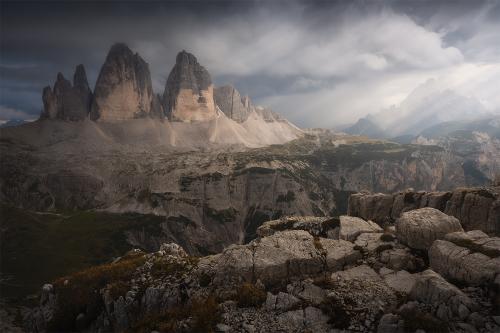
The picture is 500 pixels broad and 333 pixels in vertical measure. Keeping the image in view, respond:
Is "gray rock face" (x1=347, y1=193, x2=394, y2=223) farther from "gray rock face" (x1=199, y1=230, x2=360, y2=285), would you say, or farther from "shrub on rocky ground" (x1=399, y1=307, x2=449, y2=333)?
"shrub on rocky ground" (x1=399, y1=307, x2=449, y2=333)

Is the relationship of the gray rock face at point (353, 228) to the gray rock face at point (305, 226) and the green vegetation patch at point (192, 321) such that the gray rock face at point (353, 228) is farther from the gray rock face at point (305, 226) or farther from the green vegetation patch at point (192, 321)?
the green vegetation patch at point (192, 321)

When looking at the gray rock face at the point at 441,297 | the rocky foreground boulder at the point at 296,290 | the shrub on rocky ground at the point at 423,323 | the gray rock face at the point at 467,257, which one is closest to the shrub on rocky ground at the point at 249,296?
the rocky foreground boulder at the point at 296,290

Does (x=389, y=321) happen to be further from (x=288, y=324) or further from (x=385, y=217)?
(x=385, y=217)

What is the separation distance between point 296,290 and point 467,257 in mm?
14946

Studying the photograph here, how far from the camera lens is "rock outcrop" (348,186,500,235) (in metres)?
45.5

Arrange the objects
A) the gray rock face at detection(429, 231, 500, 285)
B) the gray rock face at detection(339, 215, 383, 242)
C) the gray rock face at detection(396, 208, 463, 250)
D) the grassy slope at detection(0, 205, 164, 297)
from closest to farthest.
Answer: the gray rock face at detection(429, 231, 500, 285), the gray rock face at detection(396, 208, 463, 250), the gray rock face at detection(339, 215, 383, 242), the grassy slope at detection(0, 205, 164, 297)

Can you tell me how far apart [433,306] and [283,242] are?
1654 cm

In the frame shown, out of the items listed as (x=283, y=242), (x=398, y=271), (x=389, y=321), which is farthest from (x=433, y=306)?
(x=283, y=242)

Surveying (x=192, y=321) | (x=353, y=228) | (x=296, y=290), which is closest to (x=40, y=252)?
(x=353, y=228)

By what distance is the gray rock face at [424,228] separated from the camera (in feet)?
107

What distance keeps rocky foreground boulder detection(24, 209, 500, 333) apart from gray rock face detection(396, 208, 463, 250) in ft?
1.00

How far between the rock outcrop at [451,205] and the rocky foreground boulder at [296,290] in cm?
1677

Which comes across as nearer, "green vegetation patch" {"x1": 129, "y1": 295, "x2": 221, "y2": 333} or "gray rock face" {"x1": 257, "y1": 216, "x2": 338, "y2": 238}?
"green vegetation patch" {"x1": 129, "y1": 295, "x2": 221, "y2": 333}

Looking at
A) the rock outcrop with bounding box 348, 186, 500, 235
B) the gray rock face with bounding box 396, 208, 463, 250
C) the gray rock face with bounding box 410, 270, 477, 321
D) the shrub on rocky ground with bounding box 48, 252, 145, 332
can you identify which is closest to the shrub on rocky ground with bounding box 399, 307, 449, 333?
the gray rock face with bounding box 410, 270, 477, 321
